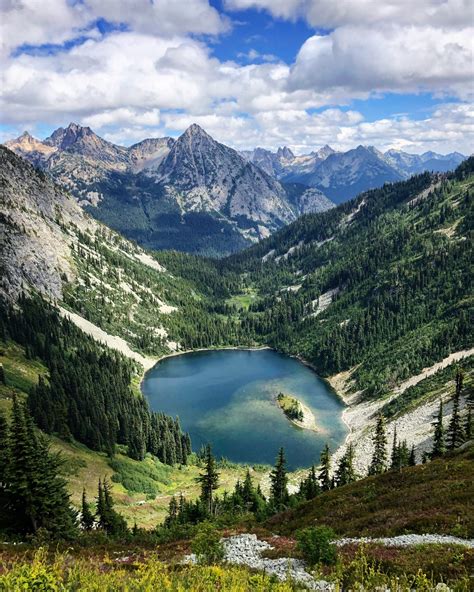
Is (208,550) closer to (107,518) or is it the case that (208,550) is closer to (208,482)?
(107,518)

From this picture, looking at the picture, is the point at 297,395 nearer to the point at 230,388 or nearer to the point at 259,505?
the point at 230,388

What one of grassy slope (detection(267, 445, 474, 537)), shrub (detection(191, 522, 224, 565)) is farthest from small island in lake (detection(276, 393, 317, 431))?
shrub (detection(191, 522, 224, 565))

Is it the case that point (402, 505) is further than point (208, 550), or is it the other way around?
point (402, 505)

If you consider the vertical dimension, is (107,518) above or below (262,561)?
below

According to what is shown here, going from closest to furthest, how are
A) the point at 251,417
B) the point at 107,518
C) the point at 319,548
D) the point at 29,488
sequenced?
the point at 319,548 < the point at 29,488 < the point at 107,518 < the point at 251,417

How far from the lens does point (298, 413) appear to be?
154 meters

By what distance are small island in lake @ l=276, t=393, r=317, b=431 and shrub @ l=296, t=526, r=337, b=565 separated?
414 ft

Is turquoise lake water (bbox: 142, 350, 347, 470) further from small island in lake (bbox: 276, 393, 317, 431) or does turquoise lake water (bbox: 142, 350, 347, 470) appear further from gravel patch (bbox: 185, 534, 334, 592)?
gravel patch (bbox: 185, 534, 334, 592)

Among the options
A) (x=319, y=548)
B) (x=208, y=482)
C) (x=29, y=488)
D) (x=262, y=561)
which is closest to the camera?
(x=319, y=548)

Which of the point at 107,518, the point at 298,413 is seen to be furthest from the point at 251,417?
the point at 107,518

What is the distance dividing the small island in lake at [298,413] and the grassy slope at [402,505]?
9727cm

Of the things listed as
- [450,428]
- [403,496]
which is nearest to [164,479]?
[450,428]

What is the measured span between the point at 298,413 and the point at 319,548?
129717 millimetres

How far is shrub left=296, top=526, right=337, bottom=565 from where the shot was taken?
2739 centimetres
